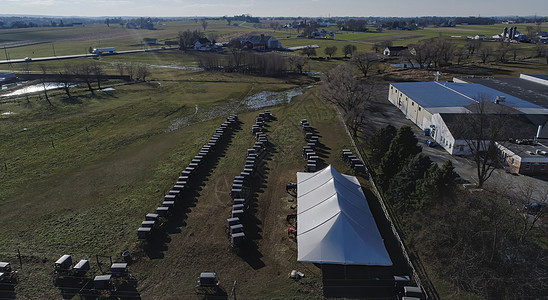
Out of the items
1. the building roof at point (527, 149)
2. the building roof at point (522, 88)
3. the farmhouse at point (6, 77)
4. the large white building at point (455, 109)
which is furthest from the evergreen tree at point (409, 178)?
the farmhouse at point (6, 77)

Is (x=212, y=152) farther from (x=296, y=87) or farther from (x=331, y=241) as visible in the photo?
(x=296, y=87)

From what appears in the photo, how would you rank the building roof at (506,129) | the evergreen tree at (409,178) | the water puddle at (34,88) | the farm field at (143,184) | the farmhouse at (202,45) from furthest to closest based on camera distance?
the farmhouse at (202,45), the water puddle at (34,88), the building roof at (506,129), the evergreen tree at (409,178), the farm field at (143,184)

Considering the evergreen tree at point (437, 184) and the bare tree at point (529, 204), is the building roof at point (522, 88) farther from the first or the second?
the evergreen tree at point (437, 184)

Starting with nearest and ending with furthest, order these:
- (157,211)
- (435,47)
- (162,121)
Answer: (157,211)
(162,121)
(435,47)

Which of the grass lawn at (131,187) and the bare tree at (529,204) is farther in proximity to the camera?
the bare tree at (529,204)

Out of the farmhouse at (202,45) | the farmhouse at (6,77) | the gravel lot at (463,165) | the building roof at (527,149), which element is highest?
the farmhouse at (202,45)

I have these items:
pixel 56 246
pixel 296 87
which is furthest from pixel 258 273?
pixel 296 87

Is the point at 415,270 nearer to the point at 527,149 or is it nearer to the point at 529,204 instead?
the point at 529,204
